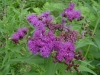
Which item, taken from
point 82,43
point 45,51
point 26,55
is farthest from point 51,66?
point 26,55

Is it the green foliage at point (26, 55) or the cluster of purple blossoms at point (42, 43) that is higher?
the cluster of purple blossoms at point (42, 43)

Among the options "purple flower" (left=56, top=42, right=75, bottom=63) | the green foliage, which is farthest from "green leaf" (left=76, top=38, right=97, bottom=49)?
"purple flower" (left=56, top=42, right=75, bottom=63)

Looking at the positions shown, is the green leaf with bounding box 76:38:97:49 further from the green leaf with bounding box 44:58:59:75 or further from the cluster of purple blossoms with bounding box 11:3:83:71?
the green leaf with bounding box 44:58:59:75

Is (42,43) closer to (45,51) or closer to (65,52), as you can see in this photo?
(45,51)

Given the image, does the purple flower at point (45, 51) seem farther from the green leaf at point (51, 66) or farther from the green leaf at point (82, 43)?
the green leaf at point (82, 43)

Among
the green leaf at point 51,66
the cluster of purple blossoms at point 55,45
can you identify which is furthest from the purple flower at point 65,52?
the green leaf at point 51,66

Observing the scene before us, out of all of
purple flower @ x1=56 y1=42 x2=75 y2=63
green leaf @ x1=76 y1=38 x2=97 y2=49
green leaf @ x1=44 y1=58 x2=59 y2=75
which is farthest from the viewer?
green leaf @ x1=76 y1=38 x2=97 y2=49

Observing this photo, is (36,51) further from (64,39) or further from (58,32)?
(58,32)

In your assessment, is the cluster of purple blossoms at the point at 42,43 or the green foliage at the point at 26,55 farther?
the green foliage at the point at 26,55

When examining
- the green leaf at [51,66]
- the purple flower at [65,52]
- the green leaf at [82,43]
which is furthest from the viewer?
the green leaf at [82,43]

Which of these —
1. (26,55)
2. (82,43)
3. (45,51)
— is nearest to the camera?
(45,51)

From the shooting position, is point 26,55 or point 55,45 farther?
point 26,55

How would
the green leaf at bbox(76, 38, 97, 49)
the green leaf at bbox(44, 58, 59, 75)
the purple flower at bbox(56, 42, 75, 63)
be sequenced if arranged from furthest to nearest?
the green leaf at bbox(76, 38, 97, 49) → the green leaf at bbox(44, 58, 59, 75) → the purple flower at bbox(56, 42, 75, 63)
